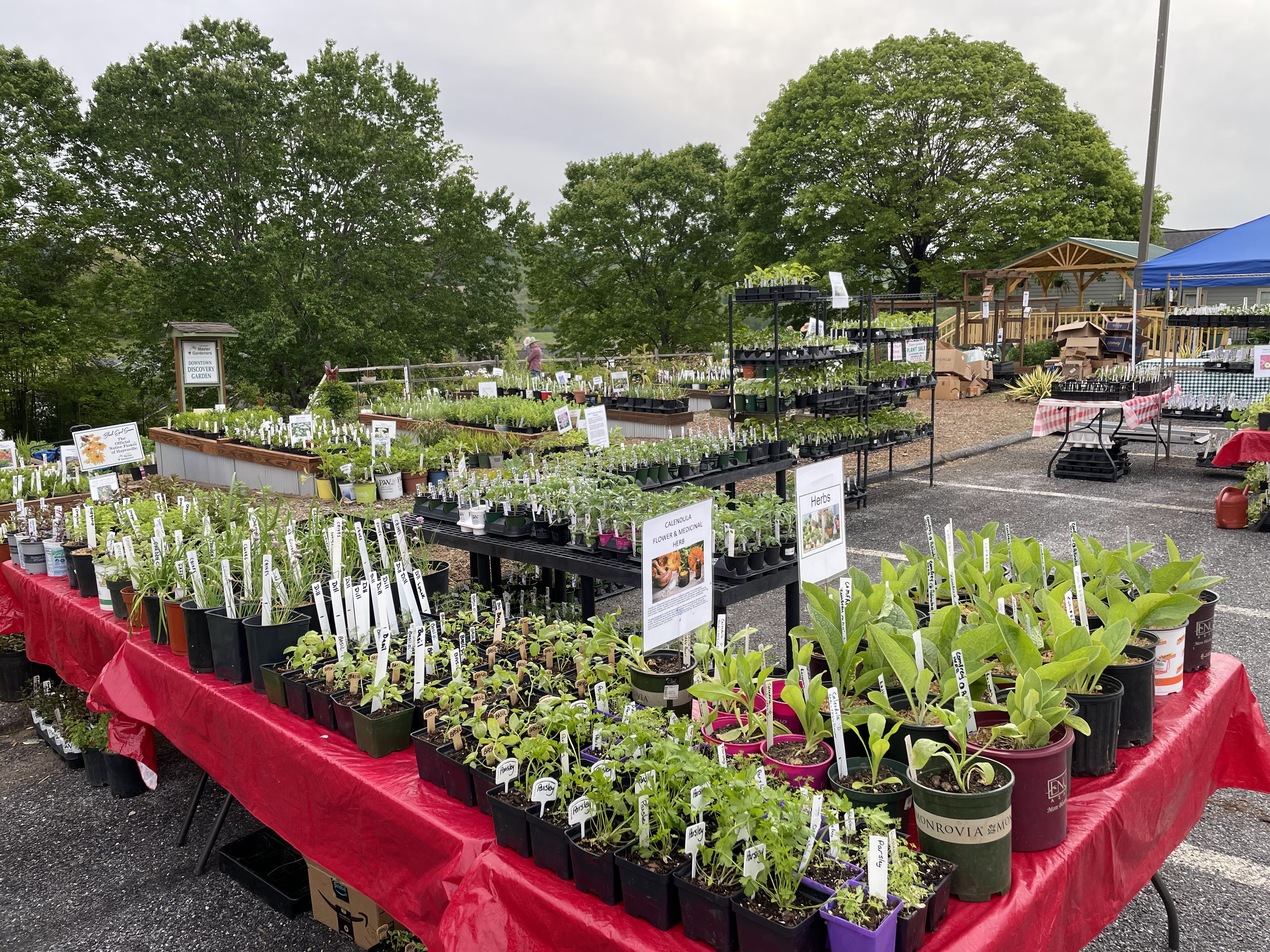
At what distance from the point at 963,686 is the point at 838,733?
0.28 metres

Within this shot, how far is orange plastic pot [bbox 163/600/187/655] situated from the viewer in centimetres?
294

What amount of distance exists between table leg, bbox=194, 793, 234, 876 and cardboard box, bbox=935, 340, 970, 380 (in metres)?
16.6

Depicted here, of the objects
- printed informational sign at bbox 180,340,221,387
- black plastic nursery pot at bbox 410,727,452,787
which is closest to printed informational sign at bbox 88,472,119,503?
black plastic nursery pot at bbox 410,727,452,787

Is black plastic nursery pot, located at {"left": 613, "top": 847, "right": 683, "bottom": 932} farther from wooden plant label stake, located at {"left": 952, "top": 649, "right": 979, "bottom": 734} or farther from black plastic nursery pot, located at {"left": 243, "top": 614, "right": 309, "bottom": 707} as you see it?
black plastic nursery pot, located at {"left": 243, "top": 614, "right": 309, "bottom": 707}

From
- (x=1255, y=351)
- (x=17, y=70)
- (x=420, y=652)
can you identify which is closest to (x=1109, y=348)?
(x=1255, y=351)

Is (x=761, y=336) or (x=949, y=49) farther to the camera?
(x=949, y=49)

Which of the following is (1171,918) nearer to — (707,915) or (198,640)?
(707,915)

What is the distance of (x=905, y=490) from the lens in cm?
916

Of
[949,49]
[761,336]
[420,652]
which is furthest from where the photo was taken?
[949,49]

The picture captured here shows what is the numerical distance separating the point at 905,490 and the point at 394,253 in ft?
52.8

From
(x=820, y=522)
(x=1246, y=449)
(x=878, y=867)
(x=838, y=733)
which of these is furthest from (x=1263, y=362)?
(x=878, y=867)

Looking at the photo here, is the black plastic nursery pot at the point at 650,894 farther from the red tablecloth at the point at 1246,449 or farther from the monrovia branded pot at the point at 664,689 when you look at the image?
the red tablecloth at the point at 1246,449

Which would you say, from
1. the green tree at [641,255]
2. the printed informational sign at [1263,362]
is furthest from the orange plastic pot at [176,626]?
the green tree at [641,255]

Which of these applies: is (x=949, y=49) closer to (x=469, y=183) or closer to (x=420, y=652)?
(x=469, y=183)
